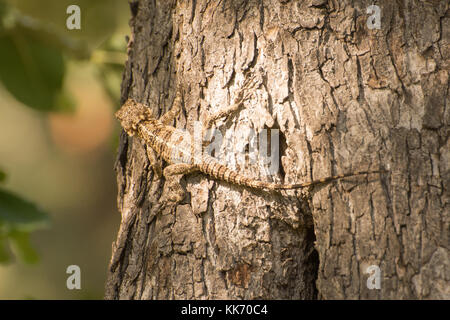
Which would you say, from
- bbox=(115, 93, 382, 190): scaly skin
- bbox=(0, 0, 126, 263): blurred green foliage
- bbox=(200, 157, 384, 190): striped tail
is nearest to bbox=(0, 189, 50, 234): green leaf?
bbox=(0, 0, 126, 263): blurred green foliage

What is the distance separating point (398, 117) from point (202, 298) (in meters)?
1.65

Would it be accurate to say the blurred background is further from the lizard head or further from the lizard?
the lizard

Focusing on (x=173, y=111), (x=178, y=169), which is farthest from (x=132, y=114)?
(x=178, y=169)

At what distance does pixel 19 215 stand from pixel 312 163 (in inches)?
73.4

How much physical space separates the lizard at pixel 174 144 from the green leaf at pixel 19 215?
2.99 feet

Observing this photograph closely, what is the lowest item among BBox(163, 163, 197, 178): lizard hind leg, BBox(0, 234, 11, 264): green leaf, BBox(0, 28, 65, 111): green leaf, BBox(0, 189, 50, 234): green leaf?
BBox(0, 234, 11, 264): green leaf

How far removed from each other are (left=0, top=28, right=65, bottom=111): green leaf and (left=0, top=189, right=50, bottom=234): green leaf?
4.57 feet

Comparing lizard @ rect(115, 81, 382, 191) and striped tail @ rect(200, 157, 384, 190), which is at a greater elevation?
lizard @ rect(115, 81, 382, 191)

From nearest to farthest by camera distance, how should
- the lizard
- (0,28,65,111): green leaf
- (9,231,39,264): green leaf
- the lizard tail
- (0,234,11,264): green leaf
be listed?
the lizard tail → the lizard → (9,231,39,264): green leaf → (0,234,11,264): green leaf → (0,28,65,111): green leaf

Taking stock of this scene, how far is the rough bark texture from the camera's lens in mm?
2572

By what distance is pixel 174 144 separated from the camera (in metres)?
3.65

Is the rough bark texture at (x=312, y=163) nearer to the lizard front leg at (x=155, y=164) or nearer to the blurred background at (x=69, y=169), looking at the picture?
the lizard front leg at (x=155, y=164)

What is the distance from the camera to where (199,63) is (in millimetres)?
3189

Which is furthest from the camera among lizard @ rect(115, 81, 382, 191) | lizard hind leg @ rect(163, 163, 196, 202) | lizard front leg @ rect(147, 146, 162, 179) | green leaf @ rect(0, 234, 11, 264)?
green leaf @ rect(0, 234, 11, 264)
